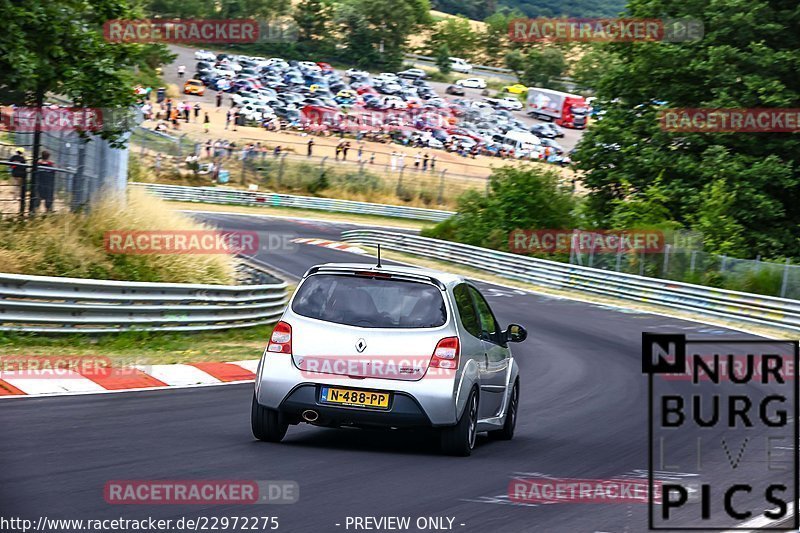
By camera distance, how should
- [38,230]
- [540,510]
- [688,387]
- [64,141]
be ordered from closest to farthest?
1. [540,510]
2. [688,387]
3. [38,230]
4. [64,141]

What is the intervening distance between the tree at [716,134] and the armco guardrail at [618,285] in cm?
282

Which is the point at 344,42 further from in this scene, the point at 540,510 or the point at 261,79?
the point at 540,510

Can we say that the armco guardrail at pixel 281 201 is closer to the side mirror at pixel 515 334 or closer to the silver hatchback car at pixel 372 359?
the side mirror at pixel 515 334

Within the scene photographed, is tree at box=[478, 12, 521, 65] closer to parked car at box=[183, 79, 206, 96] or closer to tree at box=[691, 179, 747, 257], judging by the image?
parked car at box=[183, 79, 206, 96]

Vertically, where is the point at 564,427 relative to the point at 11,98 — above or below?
below

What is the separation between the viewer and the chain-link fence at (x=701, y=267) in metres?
31.3

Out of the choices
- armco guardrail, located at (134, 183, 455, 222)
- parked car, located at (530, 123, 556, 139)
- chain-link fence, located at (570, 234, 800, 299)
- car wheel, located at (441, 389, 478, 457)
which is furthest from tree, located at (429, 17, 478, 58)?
car wheel, located at (441, 389, 478, 457)

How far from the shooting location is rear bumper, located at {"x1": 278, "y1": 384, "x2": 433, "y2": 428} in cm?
916

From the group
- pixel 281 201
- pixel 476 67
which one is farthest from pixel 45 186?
pixel 476 67

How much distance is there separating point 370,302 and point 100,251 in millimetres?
10613

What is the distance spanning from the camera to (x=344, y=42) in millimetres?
113562

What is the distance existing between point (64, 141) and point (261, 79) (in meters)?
66.2

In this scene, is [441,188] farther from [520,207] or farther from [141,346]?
[141,346]

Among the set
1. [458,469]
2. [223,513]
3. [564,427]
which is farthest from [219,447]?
[564,427]
